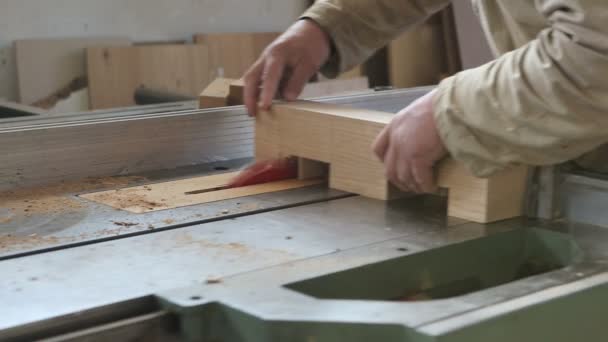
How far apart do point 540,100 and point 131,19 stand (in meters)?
3.12

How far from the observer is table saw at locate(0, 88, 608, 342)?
84 cm

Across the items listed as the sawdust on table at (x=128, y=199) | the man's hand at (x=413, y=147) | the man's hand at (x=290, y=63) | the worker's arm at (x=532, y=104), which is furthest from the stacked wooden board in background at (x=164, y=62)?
the worker's arm at (x=532, y=104)

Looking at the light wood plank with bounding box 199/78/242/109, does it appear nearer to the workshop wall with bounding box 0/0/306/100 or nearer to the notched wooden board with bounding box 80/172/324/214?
the notched wooden board with bounding box 80/172/324/214

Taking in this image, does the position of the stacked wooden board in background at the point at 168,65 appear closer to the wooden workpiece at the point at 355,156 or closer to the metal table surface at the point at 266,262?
the wooden workpiece at the point at 355,156

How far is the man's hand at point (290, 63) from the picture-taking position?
1615mm

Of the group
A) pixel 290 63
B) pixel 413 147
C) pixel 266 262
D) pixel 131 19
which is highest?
pixel 131 19

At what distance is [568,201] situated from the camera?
1.22 metres

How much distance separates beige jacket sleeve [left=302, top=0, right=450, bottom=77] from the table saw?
25 centimetres

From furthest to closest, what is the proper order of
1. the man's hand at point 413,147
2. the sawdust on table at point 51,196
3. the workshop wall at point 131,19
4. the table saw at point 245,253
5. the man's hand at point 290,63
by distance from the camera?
the workshop wall at point 131,19 < the man's hand at point 290,63 < the sawdust on table at point 51,196 < the man's hand at point 413,147 < the table saw at point 245,253

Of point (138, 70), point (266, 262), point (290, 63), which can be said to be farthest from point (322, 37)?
point (138, 70)

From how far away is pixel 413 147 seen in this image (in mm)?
1199

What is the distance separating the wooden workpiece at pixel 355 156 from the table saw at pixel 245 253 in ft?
0.09

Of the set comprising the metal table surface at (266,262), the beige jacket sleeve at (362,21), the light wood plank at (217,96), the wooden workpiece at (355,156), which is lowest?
the metal table surface at (266,262)

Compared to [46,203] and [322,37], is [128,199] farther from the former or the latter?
[322,37]
